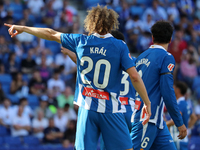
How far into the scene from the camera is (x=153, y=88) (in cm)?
490

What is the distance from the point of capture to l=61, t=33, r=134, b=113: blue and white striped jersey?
4211mm

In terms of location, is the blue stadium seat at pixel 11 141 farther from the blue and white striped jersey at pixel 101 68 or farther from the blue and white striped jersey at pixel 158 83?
the blue and white striped jersey at pixel 101 68

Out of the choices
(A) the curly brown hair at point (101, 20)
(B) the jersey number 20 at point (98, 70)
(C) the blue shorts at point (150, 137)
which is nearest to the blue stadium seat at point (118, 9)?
(C) the blue shorts at point (150, 137)

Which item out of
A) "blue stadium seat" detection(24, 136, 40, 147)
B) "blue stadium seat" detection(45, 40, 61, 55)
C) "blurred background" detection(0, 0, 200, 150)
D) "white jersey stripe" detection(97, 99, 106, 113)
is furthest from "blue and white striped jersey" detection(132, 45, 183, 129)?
"blue stadium seat" detection(45, 40, 61, 55)

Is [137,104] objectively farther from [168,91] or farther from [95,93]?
[95,93]

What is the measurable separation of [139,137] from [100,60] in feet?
4.43

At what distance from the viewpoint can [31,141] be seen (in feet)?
34.3

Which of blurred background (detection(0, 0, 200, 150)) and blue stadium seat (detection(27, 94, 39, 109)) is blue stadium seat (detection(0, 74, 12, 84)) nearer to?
blurred background (detection(0, 0, 200, 150))

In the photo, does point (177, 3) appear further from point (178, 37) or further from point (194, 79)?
point (194, 79)

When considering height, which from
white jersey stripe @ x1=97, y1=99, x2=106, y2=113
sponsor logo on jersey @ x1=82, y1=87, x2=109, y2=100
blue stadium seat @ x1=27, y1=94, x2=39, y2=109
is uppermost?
sponsor logo on jersey @ x1=82, y1=87, x2=109, y2=100

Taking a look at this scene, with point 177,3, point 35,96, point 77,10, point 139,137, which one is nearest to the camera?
point 139,137

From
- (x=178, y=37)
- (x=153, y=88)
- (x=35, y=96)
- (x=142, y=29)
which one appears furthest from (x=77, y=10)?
(x=153, y=88)

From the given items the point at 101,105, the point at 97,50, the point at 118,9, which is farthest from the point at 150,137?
the point at 118,9

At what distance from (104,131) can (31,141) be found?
6760 millimetres
